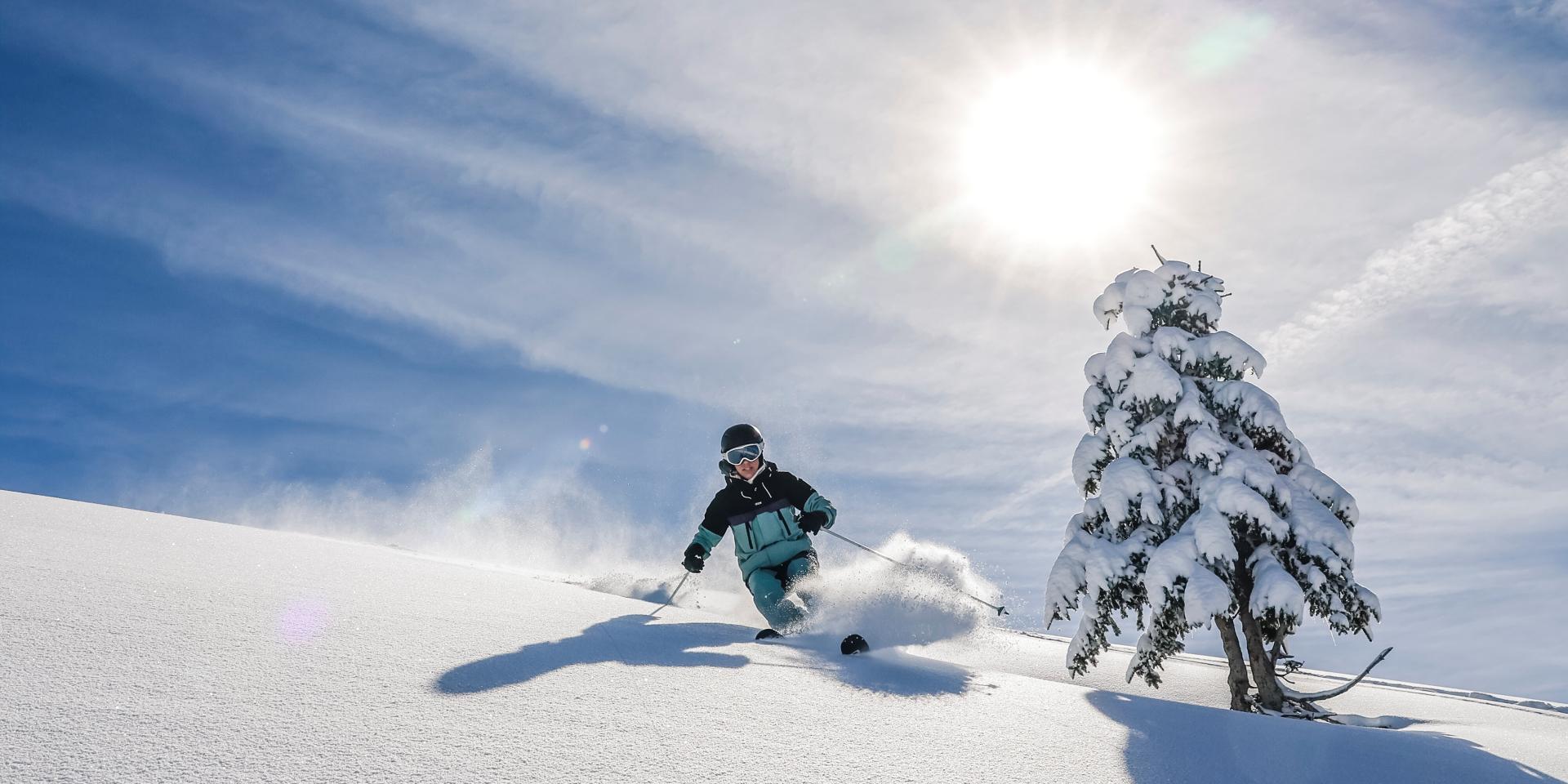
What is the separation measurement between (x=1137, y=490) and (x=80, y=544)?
27.1 feet

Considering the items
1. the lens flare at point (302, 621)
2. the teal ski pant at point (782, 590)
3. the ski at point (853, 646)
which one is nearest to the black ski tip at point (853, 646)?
the ski at point (853, 646)

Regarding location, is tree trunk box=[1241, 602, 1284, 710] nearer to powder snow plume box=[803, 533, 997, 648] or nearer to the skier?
powder snow plume box=[803, 533, 997, 648]

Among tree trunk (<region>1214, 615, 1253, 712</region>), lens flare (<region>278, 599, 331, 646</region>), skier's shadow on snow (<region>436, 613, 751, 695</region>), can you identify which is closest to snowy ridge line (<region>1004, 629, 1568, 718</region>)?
tree trunk (<region>1214, 615, 1253, 712</region>)

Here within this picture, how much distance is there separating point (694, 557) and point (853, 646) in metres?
3.16

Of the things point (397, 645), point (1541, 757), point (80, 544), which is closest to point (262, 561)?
point (80, 544)

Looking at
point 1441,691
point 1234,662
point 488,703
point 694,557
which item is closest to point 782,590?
point 694,557

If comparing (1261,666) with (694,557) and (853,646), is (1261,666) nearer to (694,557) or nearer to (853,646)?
(853,646)

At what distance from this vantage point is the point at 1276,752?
3729 millimetres

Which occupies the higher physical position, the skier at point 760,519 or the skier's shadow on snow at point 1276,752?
the skier at point 760,519

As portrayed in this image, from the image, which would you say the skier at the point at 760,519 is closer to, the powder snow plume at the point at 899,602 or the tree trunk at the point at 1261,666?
the powder snow plume at the point at 899,602

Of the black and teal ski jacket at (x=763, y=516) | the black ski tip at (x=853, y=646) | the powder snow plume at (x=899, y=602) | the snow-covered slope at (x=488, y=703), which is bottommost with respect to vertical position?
the snow-covered slope at (x=488, y=703)

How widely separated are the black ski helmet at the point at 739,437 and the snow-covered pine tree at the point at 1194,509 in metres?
3.54

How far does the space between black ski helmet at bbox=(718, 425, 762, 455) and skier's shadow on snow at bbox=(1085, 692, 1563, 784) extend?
16.6ft

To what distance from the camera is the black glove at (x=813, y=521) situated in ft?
27.9
